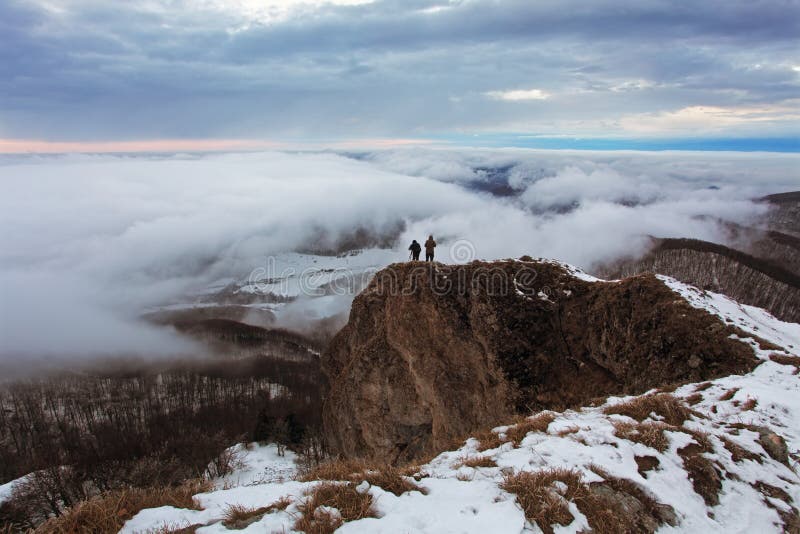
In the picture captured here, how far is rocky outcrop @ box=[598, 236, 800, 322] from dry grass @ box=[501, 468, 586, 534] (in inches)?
5844

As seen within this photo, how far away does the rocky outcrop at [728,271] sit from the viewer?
135750 millimetres

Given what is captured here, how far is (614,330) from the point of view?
19656 millimetres

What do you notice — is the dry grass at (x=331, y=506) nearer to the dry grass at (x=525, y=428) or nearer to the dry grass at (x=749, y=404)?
the dry grass at (x=525, y=428)

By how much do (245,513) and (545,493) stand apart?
4.44 metres

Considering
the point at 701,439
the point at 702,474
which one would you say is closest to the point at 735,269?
the point at 701,439

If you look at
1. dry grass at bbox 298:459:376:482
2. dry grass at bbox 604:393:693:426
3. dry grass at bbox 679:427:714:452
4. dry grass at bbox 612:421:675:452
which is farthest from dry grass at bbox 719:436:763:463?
dry grass at bbox 298:459:376:482

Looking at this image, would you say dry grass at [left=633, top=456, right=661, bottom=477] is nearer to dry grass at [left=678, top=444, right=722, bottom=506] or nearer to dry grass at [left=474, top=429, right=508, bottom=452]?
dry grass at [left=678, top=444, right=722, bottom=506]

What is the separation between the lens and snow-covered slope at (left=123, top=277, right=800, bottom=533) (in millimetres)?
5414

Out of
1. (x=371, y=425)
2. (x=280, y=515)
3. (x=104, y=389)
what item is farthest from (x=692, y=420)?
(x=104, y=389)

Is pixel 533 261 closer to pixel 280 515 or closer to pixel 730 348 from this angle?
pixel 730 348

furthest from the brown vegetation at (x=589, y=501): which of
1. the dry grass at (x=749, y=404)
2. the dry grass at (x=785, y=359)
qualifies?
the dry grass at (x=785, y=359)

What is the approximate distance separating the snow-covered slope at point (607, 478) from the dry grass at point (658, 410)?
0.11m

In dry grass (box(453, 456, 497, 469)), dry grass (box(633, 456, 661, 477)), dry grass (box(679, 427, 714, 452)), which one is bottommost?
dry grass (box(453, 456, 497, 469))

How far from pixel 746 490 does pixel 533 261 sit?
60.5 ft
